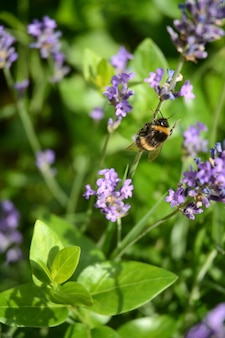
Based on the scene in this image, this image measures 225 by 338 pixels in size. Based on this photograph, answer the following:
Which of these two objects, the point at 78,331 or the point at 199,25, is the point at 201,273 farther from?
the point at 199,25

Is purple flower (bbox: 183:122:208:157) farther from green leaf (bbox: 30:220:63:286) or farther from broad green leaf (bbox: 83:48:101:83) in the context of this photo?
green leaf (bbox: 30:220:63:286)

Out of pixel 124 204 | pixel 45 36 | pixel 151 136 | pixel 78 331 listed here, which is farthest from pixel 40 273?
pixel 45 36

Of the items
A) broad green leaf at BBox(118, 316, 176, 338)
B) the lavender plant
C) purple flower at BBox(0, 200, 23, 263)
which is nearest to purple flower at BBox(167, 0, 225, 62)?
the lavender plant

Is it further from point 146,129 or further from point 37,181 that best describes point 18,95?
point 146,129

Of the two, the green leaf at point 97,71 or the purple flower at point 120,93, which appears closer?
the purple flower at point 120,93

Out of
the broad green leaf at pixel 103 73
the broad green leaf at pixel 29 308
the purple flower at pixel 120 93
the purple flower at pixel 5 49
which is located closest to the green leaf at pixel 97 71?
the broad green leaf at pixel 103 73

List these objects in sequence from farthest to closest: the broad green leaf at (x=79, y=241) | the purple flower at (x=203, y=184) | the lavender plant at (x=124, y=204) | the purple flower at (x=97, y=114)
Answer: the purple flower at (x=97, y=114) < the broad green leaf at (x=79, y=241) < the lavender plant at (x=124, y=204) < the purple flower at (x=203, y=184)

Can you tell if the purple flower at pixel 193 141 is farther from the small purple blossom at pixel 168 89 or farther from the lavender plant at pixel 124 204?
the small purple blossom at pixel 168 89

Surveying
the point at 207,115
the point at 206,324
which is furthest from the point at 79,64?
the point at 206,324
